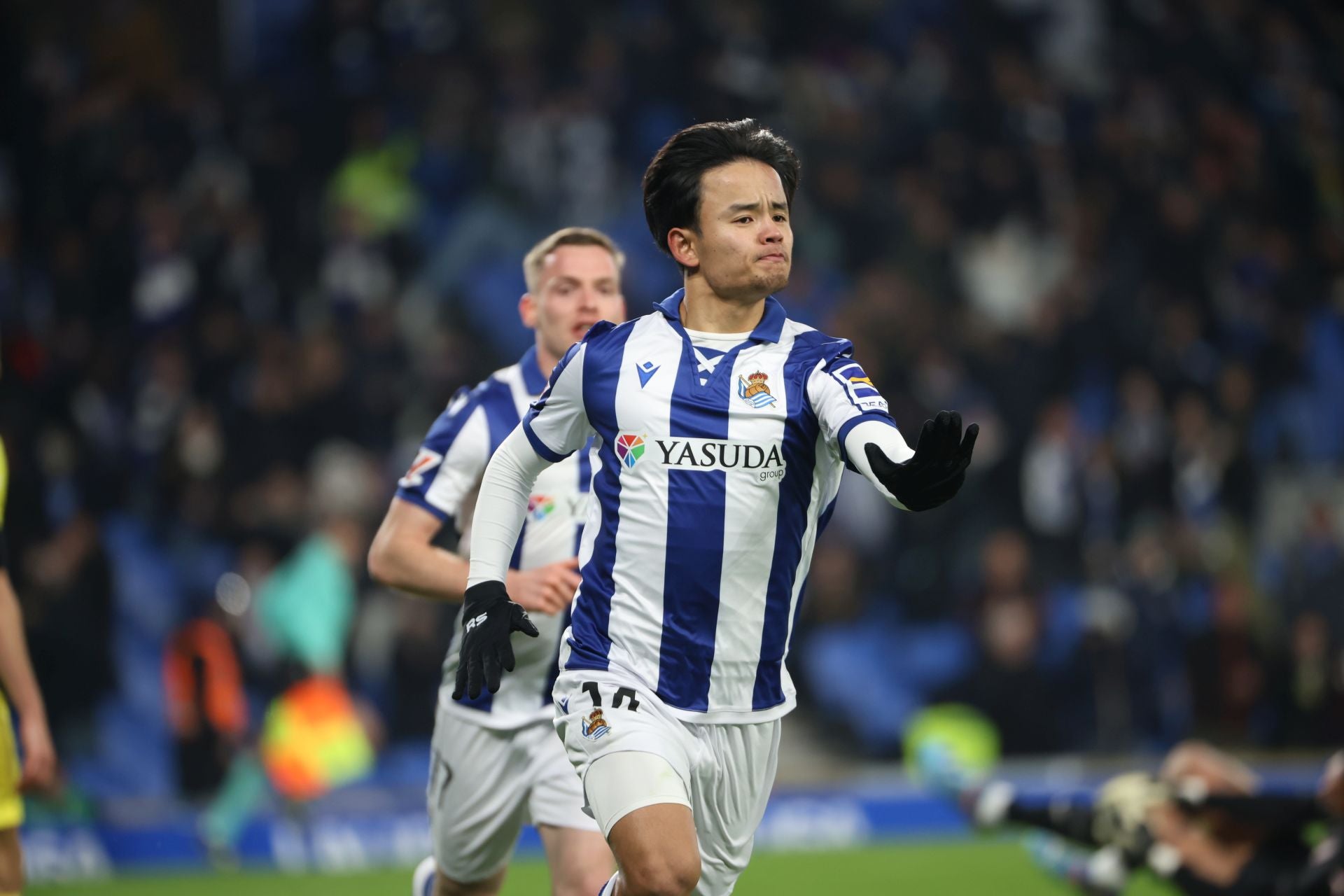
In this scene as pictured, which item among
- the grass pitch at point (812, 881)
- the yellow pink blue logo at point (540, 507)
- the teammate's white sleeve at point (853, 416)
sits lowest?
the grass pitch at point (812, 881)

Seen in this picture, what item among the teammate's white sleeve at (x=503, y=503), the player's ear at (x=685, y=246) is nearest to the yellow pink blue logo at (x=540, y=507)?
the teammate's white sleeve at (x=503, y=503)

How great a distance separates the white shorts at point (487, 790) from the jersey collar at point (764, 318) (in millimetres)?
1632

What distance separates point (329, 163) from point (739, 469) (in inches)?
438

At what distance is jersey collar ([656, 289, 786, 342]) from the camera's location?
438 cm

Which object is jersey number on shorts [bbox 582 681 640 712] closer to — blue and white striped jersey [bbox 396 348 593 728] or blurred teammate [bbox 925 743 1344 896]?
blue and white striped jersey [bbox 396 348 593 728]

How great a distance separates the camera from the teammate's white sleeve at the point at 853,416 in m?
3.82

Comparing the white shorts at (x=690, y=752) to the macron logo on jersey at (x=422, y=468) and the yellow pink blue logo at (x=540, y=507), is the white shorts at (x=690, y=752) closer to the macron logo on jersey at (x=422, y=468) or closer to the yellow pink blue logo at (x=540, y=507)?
the yellow pink blue logo at (x=540, y=507)

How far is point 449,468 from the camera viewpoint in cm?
543

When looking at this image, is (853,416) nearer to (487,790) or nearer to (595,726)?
(595,726)

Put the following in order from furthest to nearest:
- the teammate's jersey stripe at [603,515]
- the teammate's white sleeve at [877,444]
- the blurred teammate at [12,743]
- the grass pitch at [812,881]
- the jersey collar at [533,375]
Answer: the grass pitch at [812,881] < the jersey collar at [533,375] < the blurred teammate at [12,743] < the teammate's jersey stripe at [603,515] < the teammate's white sleeve at [877,444]

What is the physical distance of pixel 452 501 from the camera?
5418 millimetres

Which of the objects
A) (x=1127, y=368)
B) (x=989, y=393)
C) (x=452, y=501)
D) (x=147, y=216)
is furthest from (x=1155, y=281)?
(x=452, y=501)

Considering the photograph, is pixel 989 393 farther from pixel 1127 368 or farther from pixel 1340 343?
pixel 1340 343

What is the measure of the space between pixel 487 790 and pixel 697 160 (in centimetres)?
224
